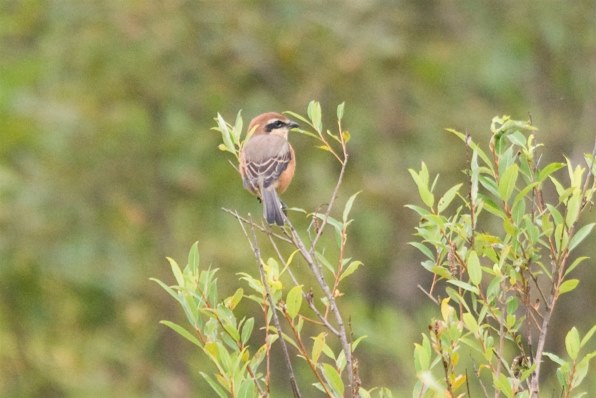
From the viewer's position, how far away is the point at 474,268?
9.71 ft

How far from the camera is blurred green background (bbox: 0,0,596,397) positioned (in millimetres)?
9984

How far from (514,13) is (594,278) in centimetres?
281

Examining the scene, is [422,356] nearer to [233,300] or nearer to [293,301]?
[293,301]


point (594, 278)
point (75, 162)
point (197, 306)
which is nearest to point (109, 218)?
point (75, 162)

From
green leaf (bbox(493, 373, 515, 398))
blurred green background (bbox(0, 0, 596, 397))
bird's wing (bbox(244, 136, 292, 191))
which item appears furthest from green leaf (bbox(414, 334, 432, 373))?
blurred green background (bbox(0, 0, 596, 397))

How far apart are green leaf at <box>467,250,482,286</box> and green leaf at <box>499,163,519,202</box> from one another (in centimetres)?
16

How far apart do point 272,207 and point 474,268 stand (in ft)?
8.42

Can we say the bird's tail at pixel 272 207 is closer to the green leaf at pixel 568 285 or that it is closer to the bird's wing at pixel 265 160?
the bird's wing at pixel 265 160

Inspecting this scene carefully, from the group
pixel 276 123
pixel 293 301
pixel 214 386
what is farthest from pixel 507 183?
pixel 276 123

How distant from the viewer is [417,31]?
11297 millimetres

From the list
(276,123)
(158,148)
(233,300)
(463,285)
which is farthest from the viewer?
(158,148)

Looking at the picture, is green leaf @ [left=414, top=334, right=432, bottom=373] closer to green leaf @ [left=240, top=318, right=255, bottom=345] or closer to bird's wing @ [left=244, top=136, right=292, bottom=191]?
green leaf @ [left=240, top=318, right=255, bottom=345]

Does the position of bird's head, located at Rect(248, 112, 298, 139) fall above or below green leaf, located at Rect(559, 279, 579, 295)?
above

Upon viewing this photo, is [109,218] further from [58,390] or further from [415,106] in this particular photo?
[415,106]
